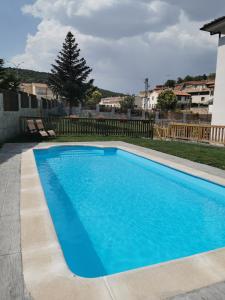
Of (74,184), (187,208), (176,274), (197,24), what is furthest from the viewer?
(197,24)

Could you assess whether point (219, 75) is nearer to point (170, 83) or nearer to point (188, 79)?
point (170, 83)

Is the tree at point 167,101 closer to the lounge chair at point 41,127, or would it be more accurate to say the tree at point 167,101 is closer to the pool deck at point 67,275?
the lounge chair at point 41,127

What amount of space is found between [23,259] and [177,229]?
9.19 ft

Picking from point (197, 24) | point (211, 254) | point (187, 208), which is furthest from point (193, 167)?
point (197, 24)

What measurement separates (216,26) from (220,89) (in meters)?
3.37

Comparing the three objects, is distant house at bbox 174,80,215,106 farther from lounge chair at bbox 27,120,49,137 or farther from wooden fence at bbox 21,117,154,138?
lounge chair at bbox 27,120,49,137

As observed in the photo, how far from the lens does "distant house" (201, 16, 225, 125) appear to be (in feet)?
46.5

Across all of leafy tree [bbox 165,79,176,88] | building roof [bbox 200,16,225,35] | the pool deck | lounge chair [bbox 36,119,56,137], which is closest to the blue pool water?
the pool deck

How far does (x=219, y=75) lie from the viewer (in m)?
14.6

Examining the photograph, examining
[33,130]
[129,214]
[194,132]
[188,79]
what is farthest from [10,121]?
[188,79]

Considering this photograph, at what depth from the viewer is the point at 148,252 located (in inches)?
151

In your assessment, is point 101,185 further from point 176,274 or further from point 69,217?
point 176,274

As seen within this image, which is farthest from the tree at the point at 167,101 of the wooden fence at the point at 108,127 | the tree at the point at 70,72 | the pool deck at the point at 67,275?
the pool deck at the point at 67,275

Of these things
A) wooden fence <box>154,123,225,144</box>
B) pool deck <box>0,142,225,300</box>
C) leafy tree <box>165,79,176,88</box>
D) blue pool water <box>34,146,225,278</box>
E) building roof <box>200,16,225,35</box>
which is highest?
leafy tree <box>165,79,176,88</box>
